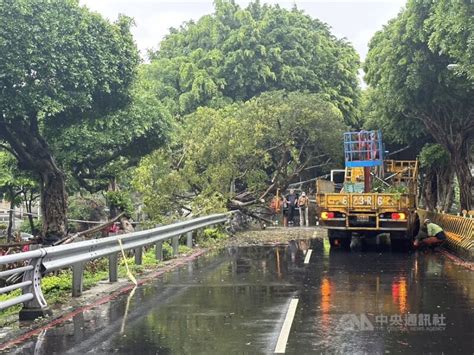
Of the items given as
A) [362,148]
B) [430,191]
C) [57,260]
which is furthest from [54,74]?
[430,191]

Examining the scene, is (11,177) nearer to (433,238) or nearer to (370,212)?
(370,212)

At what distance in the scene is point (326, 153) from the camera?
109ft

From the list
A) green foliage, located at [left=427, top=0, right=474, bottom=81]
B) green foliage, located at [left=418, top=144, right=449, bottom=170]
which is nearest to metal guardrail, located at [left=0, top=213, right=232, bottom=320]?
green foliage, located at [left=427, top=0, right=474, bottom=81]

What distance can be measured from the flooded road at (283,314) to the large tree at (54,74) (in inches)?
318

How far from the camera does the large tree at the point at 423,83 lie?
23.1 metres

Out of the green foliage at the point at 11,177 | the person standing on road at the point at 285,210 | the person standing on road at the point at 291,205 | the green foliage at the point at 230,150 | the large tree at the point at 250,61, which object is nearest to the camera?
the green foliage at the point at 230,150

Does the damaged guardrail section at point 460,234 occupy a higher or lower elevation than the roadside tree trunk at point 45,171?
lower

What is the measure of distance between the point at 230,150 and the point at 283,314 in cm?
1740

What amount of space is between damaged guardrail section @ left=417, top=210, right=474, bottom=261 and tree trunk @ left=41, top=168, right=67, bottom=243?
1305cm

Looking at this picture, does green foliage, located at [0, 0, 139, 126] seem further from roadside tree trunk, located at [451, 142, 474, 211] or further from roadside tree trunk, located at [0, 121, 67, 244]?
roadside tree trunk, located at [451, 142, 474, 211]

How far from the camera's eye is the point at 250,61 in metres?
37.2

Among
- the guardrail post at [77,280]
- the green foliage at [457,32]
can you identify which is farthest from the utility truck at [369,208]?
the guardrail post at [77,280]

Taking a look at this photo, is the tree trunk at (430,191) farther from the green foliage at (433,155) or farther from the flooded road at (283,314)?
the flooded road at (283,314)

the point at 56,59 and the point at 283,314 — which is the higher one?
the point at 56,59
